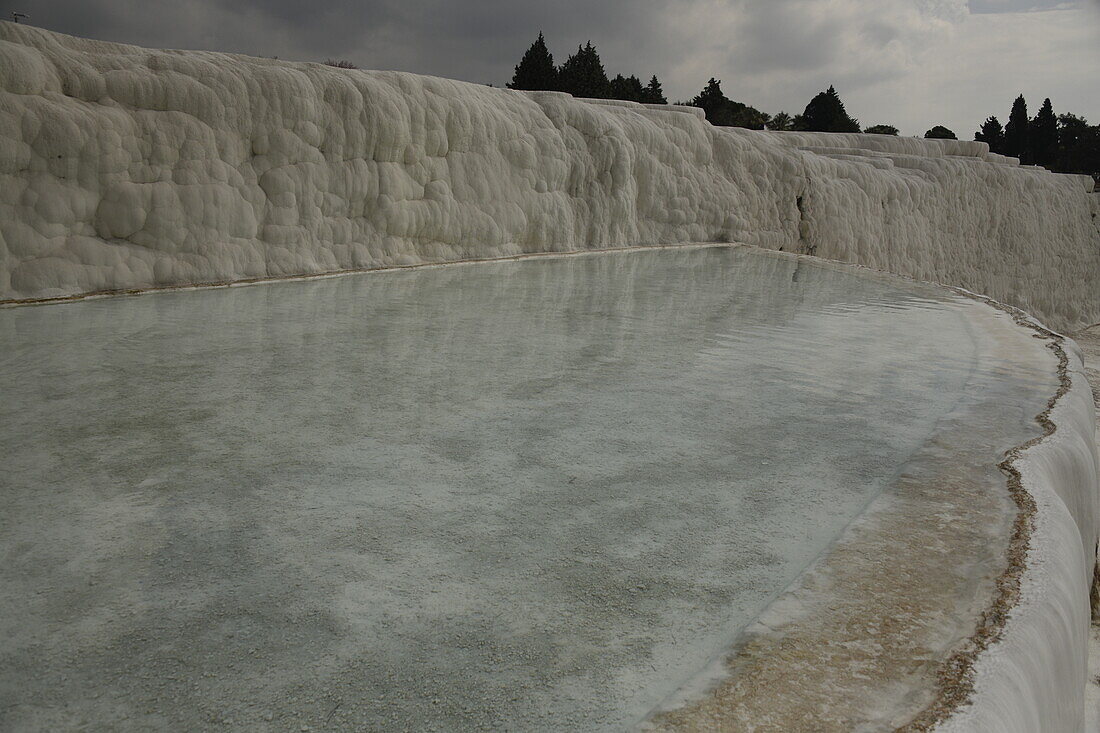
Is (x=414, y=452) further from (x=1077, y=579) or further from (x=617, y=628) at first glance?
(x=1077, y=579)

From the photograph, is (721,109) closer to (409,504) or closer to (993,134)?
(993,134)

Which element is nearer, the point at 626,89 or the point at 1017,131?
the point at 626,89

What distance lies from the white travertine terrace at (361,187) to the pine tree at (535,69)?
52.0 ft

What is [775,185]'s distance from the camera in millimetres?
11617

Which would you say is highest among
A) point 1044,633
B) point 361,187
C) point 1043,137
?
point 1043,137

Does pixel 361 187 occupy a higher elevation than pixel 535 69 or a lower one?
lower

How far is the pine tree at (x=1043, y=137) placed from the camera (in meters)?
34.3

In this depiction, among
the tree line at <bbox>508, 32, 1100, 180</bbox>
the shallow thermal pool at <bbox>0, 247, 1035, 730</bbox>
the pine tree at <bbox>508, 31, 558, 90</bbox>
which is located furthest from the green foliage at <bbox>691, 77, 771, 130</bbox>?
the shallow thermal pool at <bbox>0, 247, 1035, 730</bbox>

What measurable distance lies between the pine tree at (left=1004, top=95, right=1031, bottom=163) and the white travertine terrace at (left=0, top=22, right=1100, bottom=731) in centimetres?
2983

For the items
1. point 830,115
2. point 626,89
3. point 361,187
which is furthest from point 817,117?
point 361,187

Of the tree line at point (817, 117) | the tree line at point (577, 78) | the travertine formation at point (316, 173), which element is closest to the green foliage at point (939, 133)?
the tree line at point (817, 117)

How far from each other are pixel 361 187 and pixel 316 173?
0.40 meters

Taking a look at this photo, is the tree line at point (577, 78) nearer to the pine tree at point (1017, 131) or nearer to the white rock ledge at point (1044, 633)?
the pine tree at point (1017, 131)

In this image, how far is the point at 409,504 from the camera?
2.05 m
